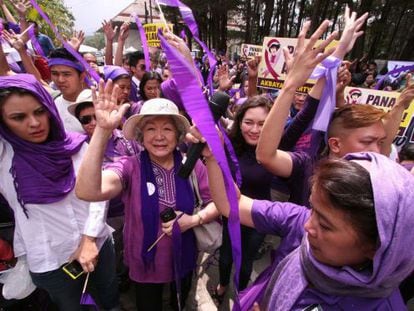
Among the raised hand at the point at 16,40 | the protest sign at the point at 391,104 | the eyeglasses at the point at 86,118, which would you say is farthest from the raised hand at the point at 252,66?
the raised hand at the point at 16,40

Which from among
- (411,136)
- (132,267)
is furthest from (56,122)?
(411,136)

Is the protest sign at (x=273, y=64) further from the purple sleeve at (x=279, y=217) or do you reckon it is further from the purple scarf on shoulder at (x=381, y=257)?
the purple scarf on shoulder at (x=381, y=257)

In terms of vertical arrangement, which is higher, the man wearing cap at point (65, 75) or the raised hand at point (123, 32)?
the raised hand at point (123, 32)

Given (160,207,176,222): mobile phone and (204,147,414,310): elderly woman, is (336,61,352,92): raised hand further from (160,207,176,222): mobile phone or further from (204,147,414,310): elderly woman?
(160,207,176,222): mobile phone

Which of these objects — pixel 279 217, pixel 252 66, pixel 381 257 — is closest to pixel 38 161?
pixel 279 217

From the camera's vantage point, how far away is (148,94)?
10.8 feet

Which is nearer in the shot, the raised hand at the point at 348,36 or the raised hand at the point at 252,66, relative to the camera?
the raised hand at the point at 348,36

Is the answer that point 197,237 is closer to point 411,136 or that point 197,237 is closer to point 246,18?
point 411,136

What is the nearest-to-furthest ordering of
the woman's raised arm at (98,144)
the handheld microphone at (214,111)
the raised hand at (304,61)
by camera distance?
the handheld microphone at (214,111), the woman's raised arm at (98,144), the raised hand at (304,61)

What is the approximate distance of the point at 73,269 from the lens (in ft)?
5.00

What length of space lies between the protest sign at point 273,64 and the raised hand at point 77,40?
2.35 metres

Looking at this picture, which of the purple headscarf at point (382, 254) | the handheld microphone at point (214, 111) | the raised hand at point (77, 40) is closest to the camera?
the purple headscarf at point (382, 254)

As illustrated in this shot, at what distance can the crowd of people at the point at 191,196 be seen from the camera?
2.82 ft

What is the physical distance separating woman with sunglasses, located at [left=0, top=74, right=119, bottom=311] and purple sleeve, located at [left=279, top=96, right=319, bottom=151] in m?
1.36
